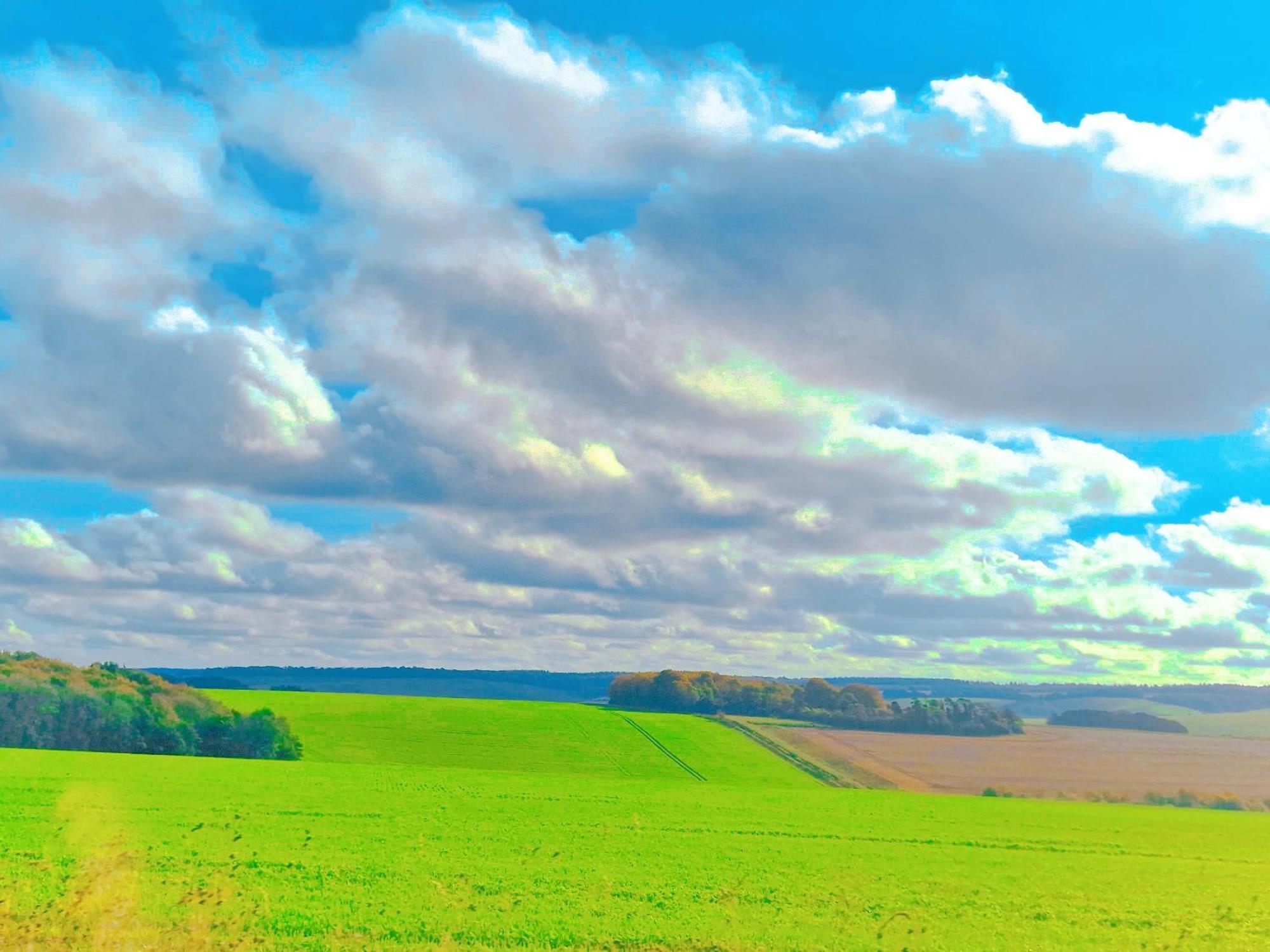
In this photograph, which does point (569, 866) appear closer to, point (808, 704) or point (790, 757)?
point (790, 757)

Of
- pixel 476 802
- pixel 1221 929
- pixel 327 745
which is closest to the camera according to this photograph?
pixel 1221 929

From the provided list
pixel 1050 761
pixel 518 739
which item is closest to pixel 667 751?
pixel 518 739

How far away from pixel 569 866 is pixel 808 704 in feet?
384

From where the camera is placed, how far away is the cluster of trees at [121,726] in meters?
93.3

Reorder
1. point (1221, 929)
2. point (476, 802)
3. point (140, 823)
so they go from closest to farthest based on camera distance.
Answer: point (1221, 929), point (140, 823), point (476, 802)

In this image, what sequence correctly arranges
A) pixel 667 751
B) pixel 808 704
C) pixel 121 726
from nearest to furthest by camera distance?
pixel 121 726 < pixel 667 751 < pixel 808 704

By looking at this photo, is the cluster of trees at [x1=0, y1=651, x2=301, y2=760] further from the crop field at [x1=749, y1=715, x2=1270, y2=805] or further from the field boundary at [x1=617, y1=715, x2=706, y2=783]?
the crop field at [x1=749, y1=715, x2=1270, y2=805]

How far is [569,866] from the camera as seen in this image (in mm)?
34875

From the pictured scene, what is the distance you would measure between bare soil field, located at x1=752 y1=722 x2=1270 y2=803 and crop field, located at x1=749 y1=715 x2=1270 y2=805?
0.41 ft

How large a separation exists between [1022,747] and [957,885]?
90044mm

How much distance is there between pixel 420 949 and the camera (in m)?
25.1

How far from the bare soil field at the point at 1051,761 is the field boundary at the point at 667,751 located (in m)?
13.3

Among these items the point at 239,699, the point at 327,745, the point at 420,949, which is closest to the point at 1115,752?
the point at 327,745

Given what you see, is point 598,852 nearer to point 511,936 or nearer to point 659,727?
point 511,936
